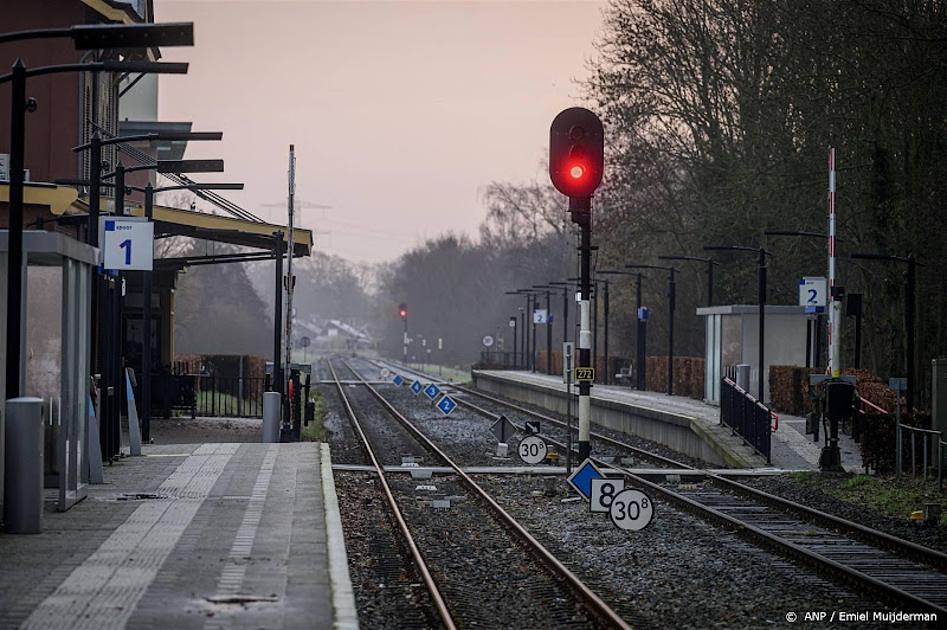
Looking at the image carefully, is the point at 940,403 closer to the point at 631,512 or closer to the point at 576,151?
the point at 631,512

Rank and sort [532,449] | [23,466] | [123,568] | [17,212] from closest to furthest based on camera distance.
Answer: [123,568]
[23,466]
[17,212]
[532,449]

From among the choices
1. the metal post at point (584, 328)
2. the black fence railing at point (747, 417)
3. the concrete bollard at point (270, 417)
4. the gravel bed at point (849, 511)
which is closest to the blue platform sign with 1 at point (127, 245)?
the metal post at point (584, 328)

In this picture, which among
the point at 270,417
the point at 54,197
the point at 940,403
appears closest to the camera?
the point at 940,403

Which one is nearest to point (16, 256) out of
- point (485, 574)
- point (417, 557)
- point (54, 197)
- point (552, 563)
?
point (417, 557)

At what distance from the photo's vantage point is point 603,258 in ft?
202

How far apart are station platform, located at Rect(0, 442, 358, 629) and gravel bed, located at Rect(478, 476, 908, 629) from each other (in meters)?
2.43

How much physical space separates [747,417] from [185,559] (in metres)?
17.9

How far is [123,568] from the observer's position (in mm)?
11672

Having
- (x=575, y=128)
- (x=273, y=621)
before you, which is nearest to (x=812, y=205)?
(x=575, y=128)

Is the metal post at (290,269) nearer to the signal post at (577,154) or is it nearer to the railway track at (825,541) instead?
the railway track at (825,541)

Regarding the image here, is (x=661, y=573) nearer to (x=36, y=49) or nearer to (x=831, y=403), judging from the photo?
(x=831, y=403)

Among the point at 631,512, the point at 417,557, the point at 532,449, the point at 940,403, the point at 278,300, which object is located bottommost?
the point at 417,557

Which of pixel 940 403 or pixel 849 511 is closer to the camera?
pixel 849 511

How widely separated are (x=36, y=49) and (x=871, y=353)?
23155 mm
